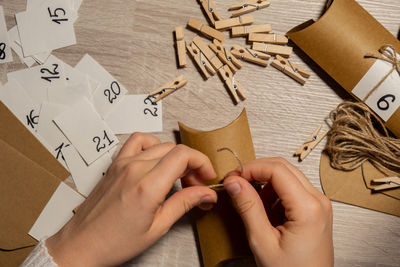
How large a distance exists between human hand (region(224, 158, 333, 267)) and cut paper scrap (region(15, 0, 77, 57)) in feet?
2.44

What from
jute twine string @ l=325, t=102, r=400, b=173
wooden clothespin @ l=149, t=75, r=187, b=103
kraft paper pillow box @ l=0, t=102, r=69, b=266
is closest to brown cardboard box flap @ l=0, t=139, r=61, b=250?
kraft paper pillow box @ l=0, t=102, r=69, b=266

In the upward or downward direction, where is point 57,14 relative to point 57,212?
upward

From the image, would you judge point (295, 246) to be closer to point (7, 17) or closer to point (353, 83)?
point (353, 83)

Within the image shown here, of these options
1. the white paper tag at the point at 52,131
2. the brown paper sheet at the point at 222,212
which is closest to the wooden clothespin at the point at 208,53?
the brown paper sheet at the point at 222,212

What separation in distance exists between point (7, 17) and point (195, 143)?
2.51 ft

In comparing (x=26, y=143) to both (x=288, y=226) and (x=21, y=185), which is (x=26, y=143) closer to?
(x=21, y=185)

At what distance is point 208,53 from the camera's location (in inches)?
40.3

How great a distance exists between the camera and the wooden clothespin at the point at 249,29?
1025mm

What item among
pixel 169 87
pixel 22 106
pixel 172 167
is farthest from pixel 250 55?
pixel 22 106

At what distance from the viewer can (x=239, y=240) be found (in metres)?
0.85

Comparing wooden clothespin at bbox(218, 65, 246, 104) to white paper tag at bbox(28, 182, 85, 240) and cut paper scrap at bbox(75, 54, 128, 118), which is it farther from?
white paper tag at bbox(28, 182, 85, 240)

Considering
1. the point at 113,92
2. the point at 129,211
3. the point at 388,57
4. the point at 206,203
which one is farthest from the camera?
the point at 113,92

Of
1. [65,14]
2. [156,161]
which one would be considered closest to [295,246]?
[156,161]

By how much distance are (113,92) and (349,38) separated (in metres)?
0.73
